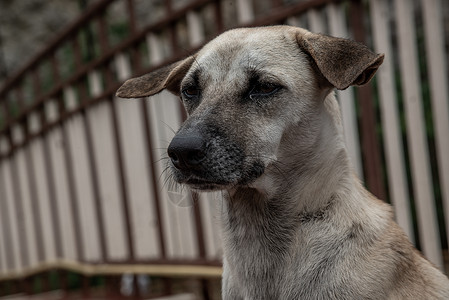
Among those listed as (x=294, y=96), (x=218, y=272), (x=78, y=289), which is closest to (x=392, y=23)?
(x=218, y=272)

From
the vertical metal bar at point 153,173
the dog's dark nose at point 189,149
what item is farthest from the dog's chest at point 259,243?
the vertical metal bar at point 153,173

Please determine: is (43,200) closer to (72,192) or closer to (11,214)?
(72,192)

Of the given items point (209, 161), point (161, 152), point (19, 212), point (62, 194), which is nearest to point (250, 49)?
point (209, 161)

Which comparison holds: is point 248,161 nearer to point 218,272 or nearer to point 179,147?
point 179,147

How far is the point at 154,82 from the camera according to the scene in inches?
141

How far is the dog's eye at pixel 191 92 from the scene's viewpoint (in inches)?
135

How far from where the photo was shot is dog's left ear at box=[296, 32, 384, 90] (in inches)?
112

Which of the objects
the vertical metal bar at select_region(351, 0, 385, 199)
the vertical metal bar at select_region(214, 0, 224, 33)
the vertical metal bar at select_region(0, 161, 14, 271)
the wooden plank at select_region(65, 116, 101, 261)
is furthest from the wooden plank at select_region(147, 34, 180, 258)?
the vertical metal bar at select_region(0, 161, 14, 271)

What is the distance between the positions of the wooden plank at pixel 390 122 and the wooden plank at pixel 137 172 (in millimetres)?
2294

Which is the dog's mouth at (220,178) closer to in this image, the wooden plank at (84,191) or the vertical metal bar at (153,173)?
the vertical metal bar at (153,173)

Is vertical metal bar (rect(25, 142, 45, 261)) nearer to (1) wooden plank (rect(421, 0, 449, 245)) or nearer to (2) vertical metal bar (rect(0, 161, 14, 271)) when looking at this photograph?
(2) vertical metal bar (rect(0, 161, 14, 271))

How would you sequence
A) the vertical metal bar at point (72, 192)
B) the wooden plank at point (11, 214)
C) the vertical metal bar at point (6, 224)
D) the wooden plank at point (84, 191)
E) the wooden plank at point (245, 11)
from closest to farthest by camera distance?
the wooden plank at point (245, 11), the wooden plank at point (84, 191), the vertical metal bar at point (72, 192), the wooden plank at point (11, 214), the vertical metal bar at point (6, 224)

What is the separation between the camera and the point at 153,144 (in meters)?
6.08

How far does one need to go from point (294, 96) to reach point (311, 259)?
70 centimetres
